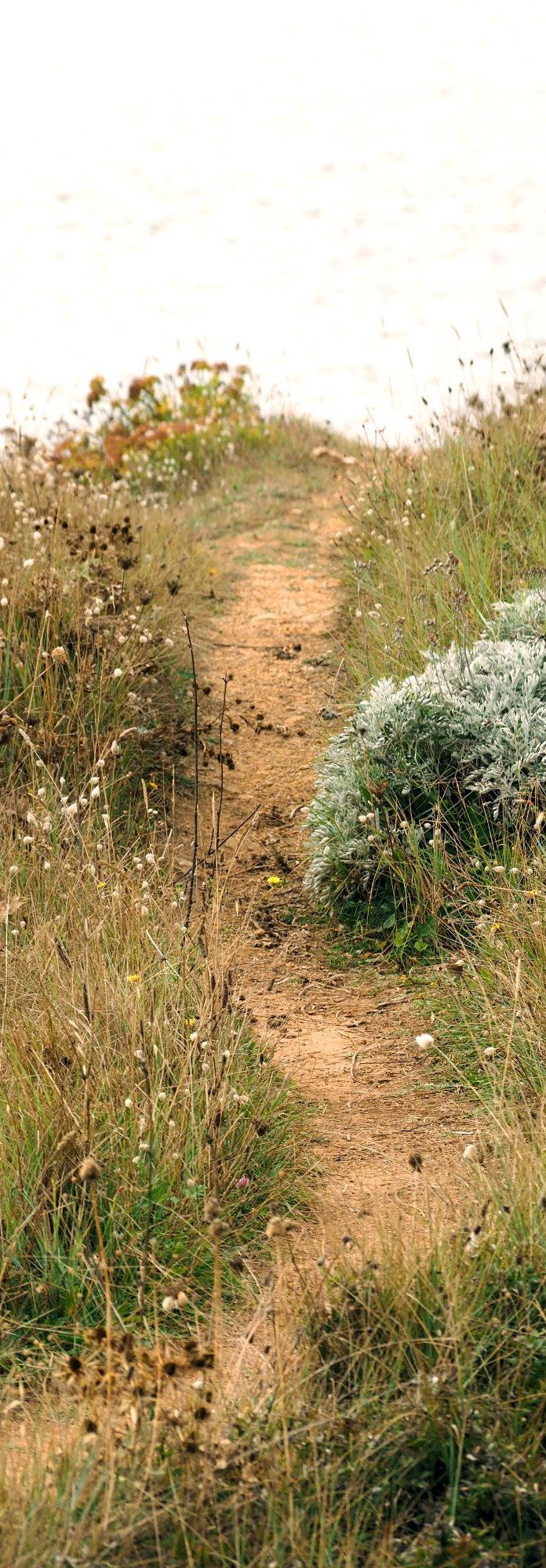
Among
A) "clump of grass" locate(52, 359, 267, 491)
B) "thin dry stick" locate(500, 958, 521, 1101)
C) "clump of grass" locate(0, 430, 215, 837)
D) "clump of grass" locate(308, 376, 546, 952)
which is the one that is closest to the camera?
"thin dry stick" locate(500, 958, 521, 1101)

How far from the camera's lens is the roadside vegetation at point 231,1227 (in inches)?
91.7

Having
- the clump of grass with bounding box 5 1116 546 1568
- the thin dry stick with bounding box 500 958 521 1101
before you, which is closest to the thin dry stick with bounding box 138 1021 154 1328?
the clump of grass with bounding box 5 1116 546 1568

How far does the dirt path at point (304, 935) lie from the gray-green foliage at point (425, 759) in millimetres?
332

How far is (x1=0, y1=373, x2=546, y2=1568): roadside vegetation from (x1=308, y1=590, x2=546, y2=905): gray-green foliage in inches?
1.3

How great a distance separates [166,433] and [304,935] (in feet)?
23.7

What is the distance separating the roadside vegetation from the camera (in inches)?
91.7

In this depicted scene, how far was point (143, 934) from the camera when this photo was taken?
4125 millimetres

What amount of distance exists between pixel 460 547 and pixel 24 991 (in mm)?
3683

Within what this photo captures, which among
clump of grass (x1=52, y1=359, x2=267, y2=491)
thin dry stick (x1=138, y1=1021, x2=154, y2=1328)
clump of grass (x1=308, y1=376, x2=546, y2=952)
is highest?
clump of grass (x1=52, y1=359, x2=267, y2=491)

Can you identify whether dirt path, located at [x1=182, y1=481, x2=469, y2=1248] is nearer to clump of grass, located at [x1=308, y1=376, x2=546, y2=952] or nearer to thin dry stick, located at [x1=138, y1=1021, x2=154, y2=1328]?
clump of grass, located at [x1=308, y1=376, x2=546, y2=952]

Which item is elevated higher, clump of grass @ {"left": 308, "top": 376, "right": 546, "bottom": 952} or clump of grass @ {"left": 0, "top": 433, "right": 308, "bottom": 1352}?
clump of grass @ {"left": 308, "top": 376, "right": 546, "bottom": 952}

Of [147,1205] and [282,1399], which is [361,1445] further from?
[147,1205]

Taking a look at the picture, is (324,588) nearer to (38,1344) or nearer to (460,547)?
(460,547)

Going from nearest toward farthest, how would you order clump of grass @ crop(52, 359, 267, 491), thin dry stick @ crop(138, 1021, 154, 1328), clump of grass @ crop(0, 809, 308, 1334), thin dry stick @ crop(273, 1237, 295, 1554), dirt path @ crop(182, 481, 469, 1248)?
thin dry stick @ crop(273, 1237, 295, 1554), thin dry stick @ crop(138, 1021, 154, 1328), clump of grass @ crop(0, 809, 308, 1334), dirt path @ crop(182, 481, 469, 1248), clump of grass @ crop(52, 359, 267, 491)
